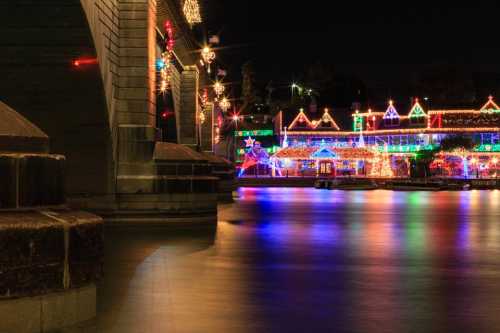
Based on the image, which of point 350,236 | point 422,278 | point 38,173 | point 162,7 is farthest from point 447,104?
point 38,173

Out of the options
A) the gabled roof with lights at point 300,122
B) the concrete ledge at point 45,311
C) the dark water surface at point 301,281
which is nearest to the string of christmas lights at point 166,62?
the dark water surface at point 301,281

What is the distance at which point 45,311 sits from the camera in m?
7.06

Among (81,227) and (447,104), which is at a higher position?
(447,104)

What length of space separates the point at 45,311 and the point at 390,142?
83.4 metres

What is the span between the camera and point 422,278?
37.9ft

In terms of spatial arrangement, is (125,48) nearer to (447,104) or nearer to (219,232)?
(219,232)

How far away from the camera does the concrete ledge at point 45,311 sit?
6824mm

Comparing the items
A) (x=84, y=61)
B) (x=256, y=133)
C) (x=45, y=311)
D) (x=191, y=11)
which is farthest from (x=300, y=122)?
(x=45, y=311)

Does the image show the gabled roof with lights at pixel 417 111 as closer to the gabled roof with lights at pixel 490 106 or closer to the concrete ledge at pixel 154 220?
the gabled roof with lights at pixel 490 106

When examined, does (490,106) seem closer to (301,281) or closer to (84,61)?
(84,61)

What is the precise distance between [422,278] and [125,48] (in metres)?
15.2

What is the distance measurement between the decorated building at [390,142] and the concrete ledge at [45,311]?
255 ft

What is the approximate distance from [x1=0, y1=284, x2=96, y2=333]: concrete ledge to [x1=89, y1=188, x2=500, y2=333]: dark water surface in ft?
1.38

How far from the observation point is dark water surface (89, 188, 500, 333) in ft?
26.5
